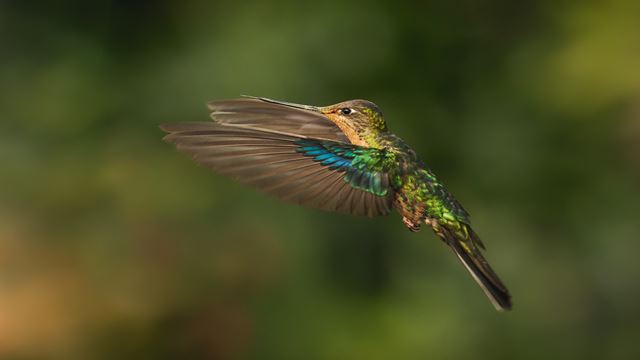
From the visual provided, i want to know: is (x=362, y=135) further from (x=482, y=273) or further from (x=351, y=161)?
(x=482, y=273)

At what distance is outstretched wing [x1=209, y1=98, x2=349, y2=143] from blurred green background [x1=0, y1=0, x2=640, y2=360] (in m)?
1.99

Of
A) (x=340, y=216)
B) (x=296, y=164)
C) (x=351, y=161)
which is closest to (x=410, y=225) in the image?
(x=351, y=161)

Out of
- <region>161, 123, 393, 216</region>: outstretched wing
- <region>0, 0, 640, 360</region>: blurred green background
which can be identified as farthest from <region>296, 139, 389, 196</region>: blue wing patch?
<region>0, 0, 640, 360</region>: blurred green background

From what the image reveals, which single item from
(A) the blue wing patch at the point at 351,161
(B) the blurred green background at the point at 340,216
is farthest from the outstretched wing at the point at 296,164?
(B) the blurred green background at the point at 340,216

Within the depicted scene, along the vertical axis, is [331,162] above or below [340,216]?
below

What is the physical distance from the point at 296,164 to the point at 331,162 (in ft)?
0.34

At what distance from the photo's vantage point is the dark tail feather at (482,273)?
4.21 ft

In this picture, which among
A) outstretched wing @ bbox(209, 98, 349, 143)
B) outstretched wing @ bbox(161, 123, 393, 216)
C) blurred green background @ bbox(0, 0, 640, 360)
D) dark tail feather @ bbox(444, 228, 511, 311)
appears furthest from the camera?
blurred green background @ bbox(0, 0, 640, 360)

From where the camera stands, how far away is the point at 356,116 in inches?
60.0

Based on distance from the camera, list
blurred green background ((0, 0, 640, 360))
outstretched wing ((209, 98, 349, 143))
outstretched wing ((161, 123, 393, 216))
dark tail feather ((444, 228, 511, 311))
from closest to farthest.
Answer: outstretched wing ((161, 123, 393, 216)) → dark tail feather ((444, 228, 511, 311)) → outstretched wing ((209, 98, 349, 143)) → blurred green background ((0, 0, 640, 360))

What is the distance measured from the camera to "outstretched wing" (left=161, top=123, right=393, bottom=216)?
3.82ft

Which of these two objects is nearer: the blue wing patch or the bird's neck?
the blue wing patch

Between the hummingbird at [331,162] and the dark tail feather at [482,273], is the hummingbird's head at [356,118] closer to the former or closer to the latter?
the hummingbird at [331,162]

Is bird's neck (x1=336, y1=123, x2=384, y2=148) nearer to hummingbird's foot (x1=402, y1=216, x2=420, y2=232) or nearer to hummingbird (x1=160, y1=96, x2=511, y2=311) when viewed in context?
hummingbird (x1=160, y1=96, x2=511, y2=311)
